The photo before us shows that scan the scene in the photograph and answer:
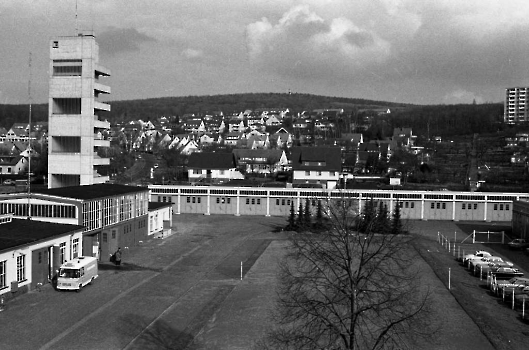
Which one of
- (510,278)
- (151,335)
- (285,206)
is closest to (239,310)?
(151,335)

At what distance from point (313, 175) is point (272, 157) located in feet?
72.5

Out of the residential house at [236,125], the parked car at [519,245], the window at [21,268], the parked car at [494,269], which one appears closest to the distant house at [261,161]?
the parked car at [519,245]

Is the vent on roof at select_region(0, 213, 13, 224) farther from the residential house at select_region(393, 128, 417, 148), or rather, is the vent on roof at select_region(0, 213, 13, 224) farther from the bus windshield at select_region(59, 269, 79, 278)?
the residential house at select_region(393, 128, 417, 148)

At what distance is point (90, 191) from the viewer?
3406cm

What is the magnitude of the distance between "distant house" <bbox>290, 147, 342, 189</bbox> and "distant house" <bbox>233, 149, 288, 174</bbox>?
18.7 meters

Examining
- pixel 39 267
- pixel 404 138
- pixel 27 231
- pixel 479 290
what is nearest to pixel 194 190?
pixel 27 231

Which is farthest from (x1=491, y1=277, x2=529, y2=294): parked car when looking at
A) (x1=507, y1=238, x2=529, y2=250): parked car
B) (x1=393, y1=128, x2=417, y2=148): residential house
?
(x1=393, y1=128, x2=417, y2=148): residential house

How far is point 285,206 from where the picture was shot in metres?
54.8

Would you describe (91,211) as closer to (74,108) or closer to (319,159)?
(74,108)

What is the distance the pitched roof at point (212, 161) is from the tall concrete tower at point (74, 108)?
83.7 ft

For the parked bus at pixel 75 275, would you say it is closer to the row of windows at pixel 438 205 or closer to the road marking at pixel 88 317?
the road marking at pixel 88 317

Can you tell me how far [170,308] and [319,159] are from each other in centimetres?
4662

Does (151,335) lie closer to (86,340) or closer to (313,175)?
(86,340)

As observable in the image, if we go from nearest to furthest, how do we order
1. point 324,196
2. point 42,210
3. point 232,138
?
point 42,210, point 324,196, point 232,138
